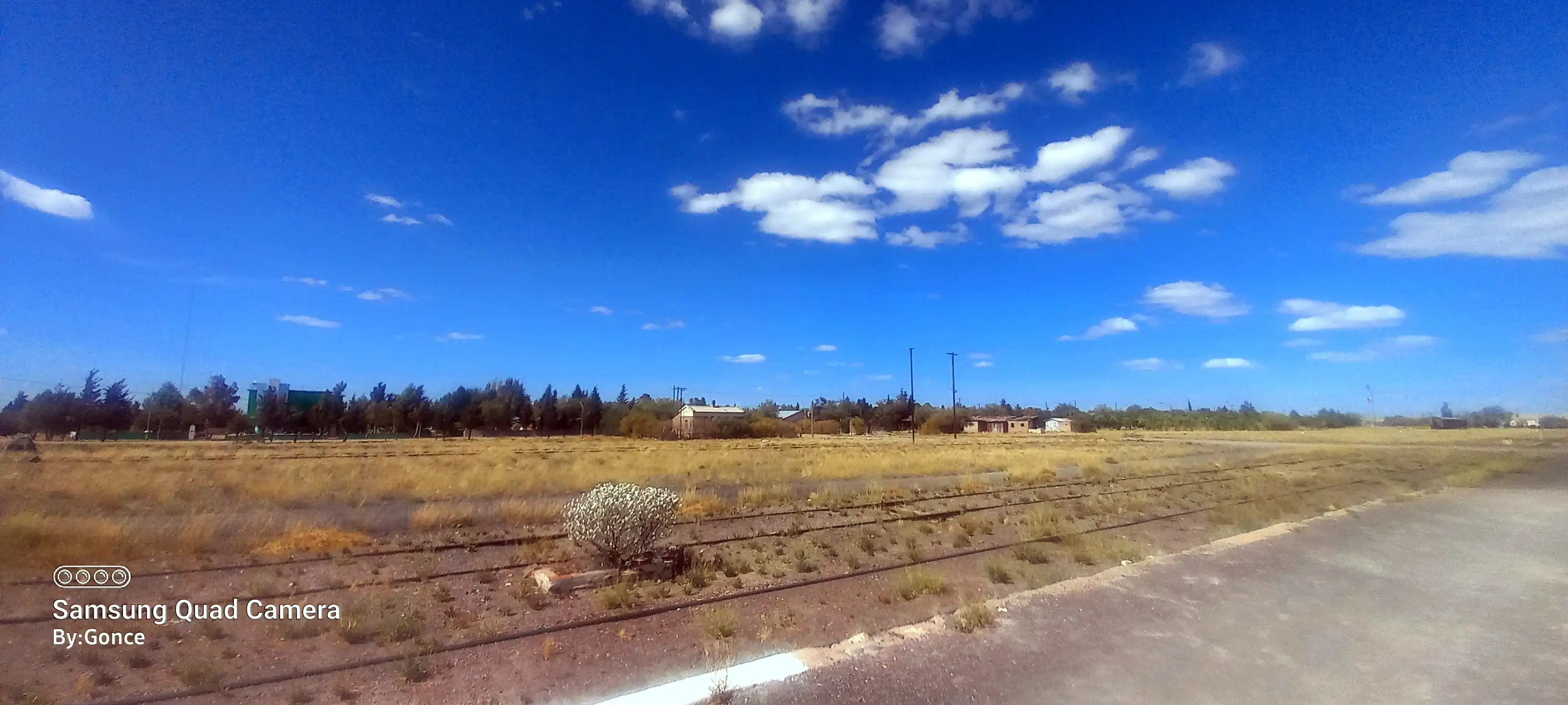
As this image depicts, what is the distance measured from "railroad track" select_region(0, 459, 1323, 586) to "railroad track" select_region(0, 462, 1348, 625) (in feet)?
1.28

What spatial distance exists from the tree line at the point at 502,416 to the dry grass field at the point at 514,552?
13.5m

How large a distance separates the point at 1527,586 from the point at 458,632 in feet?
43.8

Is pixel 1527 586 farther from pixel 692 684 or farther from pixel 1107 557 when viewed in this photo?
pixel 692 684

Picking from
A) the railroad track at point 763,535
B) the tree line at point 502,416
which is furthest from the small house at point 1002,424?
the railroad track at point 763,535

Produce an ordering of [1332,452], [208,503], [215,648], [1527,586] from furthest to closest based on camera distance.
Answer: [1332,452], [208,503], [1527,586], [215,648]

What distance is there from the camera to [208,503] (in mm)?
15961

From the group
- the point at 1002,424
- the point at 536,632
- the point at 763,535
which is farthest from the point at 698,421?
the point at 536,632

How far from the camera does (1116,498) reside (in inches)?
815

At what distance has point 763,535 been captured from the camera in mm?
13453

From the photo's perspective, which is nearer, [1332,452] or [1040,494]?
[1040,494]

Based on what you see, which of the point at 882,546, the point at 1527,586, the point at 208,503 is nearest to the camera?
the point at 1527,586

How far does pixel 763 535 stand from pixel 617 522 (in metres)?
4.32

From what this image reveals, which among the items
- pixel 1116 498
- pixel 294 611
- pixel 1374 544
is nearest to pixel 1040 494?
pixel 1116 498

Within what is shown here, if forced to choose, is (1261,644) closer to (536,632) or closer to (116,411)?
(536,632)
